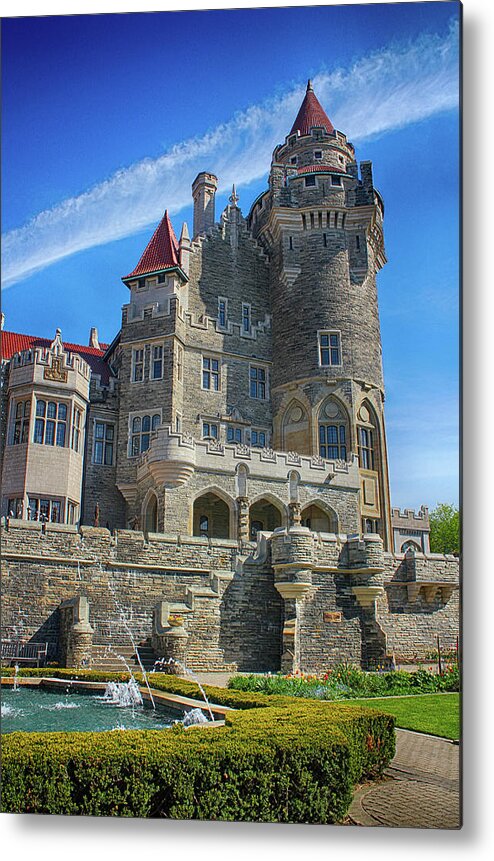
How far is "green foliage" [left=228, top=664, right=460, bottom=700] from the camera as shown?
1365 centimetres

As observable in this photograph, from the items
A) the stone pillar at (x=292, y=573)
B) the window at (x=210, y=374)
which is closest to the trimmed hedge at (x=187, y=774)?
the stone pillar at (x=292, y=573)

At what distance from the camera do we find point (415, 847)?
7.83m

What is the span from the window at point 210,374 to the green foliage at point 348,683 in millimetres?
13433

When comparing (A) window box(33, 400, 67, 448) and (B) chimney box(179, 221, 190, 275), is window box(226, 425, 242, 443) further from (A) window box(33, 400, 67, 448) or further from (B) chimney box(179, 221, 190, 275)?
(A) window box(33, 400, 67, 448)

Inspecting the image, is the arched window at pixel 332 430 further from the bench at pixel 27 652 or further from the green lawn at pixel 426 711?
the green lawn at pixel 426 711

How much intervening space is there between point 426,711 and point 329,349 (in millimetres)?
17219

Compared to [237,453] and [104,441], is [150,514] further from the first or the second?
[104,441]

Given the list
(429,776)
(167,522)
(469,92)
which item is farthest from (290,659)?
(469,92)

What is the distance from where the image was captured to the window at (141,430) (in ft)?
83.8

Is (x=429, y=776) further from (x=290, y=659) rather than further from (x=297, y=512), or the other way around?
(x=297, y=512)

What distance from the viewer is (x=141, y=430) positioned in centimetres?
2578

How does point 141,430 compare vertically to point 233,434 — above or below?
below

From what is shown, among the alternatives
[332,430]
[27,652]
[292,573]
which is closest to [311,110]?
[292,573]

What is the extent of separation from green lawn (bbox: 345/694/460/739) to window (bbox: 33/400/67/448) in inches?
535
